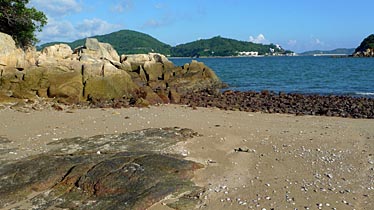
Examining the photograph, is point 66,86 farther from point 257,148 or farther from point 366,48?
point 366,48

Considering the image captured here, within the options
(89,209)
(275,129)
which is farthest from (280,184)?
(275,129)

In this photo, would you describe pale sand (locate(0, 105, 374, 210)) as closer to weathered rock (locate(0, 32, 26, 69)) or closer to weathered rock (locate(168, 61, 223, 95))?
weathered rock (locate(0, 32, 26, 69))

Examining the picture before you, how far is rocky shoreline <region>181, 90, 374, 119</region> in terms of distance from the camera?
2167 centimetres

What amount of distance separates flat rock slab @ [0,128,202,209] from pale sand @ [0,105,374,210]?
530 millimetres

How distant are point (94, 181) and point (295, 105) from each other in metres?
17.9

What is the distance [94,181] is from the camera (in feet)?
28.8

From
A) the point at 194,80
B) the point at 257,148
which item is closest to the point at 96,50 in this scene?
the point at 194,80

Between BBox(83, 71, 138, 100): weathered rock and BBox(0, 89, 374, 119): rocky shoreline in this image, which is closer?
BBox(0, 89, 374, 119): rocky shoreline

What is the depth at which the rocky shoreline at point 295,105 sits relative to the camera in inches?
853

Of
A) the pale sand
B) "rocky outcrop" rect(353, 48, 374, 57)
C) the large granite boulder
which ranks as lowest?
"rocky outcrop" rect(353, 48, 374, 57)

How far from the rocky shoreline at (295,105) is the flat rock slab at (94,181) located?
12.9 m

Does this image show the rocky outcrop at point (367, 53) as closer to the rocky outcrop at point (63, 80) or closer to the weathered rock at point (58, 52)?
the weathered rock at point (58, 52)

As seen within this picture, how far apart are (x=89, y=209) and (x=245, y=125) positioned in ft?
31.6

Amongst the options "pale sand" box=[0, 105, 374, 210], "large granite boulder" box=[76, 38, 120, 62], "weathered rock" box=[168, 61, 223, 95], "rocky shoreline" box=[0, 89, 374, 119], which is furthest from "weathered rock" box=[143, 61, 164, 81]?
"pale sand" box=[0, 105, 374, 210]
